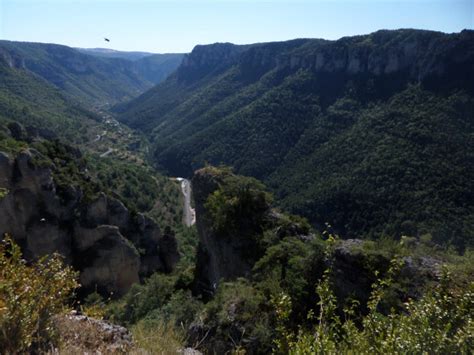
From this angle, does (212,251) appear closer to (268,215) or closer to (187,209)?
(268,215)

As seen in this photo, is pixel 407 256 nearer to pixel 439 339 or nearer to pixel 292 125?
pixel 439 339

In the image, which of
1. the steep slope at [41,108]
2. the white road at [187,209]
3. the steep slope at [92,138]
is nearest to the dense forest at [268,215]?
the steep slope at [92,138]

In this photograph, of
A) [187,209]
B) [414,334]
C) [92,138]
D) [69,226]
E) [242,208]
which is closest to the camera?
[414,334]

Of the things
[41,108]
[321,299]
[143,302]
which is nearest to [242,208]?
[143,302]

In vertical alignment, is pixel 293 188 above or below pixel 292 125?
below

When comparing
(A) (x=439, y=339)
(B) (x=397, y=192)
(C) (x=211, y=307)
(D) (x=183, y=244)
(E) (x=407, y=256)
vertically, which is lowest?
(D) (x=183, y=244)

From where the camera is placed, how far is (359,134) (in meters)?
67.6

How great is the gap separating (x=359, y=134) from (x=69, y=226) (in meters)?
55.7

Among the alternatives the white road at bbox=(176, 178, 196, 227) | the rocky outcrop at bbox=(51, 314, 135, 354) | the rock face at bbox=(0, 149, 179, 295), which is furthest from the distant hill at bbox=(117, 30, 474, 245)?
the rocky outcrop at bbox=(51, 314, 135, 354)

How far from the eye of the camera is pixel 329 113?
82.9 m

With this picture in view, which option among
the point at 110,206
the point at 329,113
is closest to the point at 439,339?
the point at 110,206

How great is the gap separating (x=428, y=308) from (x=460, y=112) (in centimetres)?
6413

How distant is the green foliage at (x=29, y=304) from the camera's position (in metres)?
4.01

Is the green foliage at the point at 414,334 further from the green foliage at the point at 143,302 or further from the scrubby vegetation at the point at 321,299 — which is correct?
the green foliage at the point at 143,302
